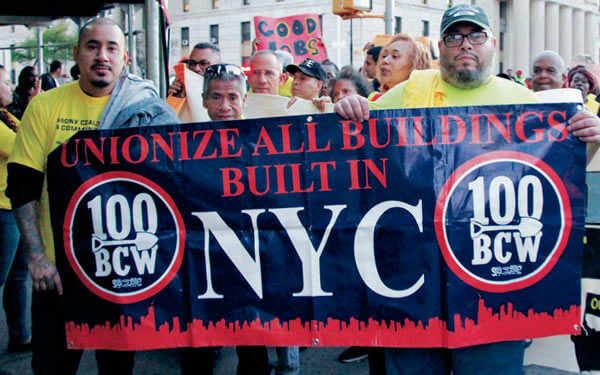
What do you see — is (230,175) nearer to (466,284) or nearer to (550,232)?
(466,284)

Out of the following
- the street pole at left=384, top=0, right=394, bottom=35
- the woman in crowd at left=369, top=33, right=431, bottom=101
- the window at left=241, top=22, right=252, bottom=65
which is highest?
the window at left=241, top=22, right=252, bottom=65

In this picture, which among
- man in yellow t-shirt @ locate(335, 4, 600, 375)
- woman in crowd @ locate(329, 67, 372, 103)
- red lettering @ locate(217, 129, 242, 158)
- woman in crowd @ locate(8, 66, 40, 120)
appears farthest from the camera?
woman in crowd @ locate(8, 66, 40, 120)

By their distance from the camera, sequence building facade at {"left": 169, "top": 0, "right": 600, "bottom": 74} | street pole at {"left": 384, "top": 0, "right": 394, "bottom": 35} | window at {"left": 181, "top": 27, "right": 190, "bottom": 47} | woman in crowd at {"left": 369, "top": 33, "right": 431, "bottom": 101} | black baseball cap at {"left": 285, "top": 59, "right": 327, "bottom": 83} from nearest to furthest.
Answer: woman in crowd at {"left": 369, "top": 33, "right": 431, "bottom": 101} → black baseball cap at {"left": 285, "top": 59, "right": 327, "bottom": 83} → street pole at {"left": 384, "top": 0, "right": 394, "bottom": 35} → building facade at {"left": 169, "top": 0, "right": 600, "bottom": 74} → window at {"left": 181, "top": 27, "right": 190, "bottom": 47}

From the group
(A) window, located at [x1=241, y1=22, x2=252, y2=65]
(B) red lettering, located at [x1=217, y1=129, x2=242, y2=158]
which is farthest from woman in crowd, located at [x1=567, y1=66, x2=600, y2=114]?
(A) window, located at [x1=241, y1=22, x2=252, y2=65]

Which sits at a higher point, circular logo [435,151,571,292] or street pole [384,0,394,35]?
street pole [384,0,394,35]

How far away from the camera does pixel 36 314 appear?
9.16 ft

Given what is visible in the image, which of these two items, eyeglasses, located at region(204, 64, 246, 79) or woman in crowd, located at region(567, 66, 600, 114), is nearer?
eyeglasses, located at region(204, 64, 246, 79)

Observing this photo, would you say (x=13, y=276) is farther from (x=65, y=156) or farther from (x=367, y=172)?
(x=367, y=172)

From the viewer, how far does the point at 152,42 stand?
5938mm

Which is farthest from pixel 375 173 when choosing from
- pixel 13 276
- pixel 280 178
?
pixel 13 276

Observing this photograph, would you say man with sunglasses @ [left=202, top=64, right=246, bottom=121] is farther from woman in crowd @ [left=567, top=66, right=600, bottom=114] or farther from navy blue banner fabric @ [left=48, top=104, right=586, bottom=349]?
woman in crowd @ [left=567, top=66, right=600, bottom=114]

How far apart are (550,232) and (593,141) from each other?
0.44m

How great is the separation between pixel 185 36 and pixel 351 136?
173 feet

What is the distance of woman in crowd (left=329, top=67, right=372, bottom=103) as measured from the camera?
15.2ft
